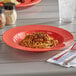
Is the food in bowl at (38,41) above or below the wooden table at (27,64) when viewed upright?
above

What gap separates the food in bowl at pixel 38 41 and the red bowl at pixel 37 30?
3 centimetres

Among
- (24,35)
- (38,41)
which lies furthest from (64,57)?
(24,35)

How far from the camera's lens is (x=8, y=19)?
67.2 inches

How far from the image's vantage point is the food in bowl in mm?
1365

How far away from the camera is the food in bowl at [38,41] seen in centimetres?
136

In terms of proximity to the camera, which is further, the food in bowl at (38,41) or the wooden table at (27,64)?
the food in bowl at (38,41)

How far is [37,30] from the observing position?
1568 mm

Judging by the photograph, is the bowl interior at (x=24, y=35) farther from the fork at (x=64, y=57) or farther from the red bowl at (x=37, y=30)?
the fork at (x=64, y=57)

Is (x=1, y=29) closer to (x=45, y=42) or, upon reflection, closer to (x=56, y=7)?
(x=45, y=42)

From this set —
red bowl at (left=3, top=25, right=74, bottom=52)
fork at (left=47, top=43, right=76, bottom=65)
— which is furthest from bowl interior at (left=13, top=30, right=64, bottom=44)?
fork at (left=47, top=43, right=76, bottom=65)

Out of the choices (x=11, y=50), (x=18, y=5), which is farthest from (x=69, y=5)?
(x=11, y=50)

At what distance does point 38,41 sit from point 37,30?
0.19 metres

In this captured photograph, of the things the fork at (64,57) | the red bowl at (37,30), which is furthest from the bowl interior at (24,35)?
the fork at (64,57)

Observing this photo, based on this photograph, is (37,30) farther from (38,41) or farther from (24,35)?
(38,41)
